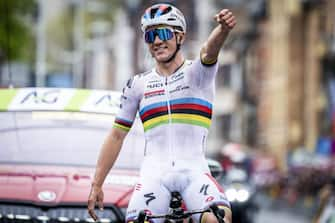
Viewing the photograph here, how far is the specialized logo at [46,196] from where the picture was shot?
9.90 m

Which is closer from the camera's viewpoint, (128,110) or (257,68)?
(128,110)

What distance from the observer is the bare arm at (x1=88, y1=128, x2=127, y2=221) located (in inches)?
316

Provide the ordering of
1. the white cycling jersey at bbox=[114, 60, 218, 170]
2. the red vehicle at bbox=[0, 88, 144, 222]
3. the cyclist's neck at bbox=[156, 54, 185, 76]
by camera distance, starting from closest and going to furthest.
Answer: the white cycling jersey at bbox=[114, 60, 218, 170] → the cyclist's neck at bbox=[156, 54, 185, 76] → the red vehicle at bbox=[0, 88, 144, 222]

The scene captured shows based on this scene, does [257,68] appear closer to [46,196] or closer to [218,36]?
[46,196]

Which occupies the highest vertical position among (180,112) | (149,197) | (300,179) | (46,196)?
(180,112)

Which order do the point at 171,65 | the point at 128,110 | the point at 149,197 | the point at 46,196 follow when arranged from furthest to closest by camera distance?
the point at 46,196
the point at 128,110
the point at 171,65
the point at 149,197

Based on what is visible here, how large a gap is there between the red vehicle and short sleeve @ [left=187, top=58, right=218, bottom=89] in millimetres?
2104

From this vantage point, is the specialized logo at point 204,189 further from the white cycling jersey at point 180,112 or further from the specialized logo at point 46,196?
the specialized logo at point 46,196

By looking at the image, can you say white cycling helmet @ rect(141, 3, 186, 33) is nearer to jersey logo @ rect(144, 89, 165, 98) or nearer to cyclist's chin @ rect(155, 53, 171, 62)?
cyclist's chin @ rect(155, 53, 171, 62)

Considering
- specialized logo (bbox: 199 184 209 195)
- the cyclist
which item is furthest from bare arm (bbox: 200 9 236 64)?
specialized logo (bbox: 199 184 209 195)

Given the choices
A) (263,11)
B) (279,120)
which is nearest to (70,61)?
(263,11)

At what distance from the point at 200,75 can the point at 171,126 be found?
322 mm

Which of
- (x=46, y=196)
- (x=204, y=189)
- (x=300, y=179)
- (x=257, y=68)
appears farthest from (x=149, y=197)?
(x=257, y=68)

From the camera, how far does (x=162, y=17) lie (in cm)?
794
